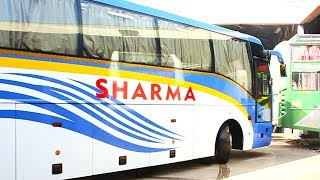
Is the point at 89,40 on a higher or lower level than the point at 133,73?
higher

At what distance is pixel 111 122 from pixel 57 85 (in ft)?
4.22

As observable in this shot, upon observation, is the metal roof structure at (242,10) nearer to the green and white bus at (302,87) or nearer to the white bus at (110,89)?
the green and white bus at (302,87)

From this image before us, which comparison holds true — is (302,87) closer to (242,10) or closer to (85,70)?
(85,70)

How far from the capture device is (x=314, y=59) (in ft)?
48.3

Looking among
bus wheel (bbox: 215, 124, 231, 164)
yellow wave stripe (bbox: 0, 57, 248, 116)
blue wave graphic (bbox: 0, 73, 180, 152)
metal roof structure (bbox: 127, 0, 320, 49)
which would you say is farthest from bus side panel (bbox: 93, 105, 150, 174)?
metal roof structure (bbox: 127, 0, 320, 49)

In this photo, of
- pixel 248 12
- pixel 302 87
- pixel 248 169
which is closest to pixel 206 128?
pixel 248 169

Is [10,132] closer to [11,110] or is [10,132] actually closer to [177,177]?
[11,110]

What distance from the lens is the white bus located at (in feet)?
19.7

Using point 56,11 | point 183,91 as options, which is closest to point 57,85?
point 56,11

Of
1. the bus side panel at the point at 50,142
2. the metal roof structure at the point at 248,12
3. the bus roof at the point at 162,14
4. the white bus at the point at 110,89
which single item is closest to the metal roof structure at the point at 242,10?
the metal roof structure at the point at 248,12

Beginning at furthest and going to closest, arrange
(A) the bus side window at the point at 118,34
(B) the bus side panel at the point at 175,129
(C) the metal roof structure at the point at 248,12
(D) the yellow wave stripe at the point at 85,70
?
(C) the metal roof structure at the point at 248,12 → (B) the bus side panel at the point at 175,129 → (A) the bus side window at the point at 118,34 → (D) the yellow wave stripe at the point at 85,70

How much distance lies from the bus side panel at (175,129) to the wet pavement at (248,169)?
0.55 m

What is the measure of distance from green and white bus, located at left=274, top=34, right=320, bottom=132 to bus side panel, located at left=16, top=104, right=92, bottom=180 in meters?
9.42

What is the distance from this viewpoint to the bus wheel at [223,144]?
412 inches
